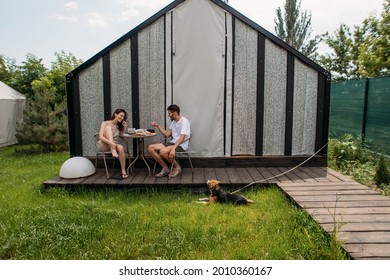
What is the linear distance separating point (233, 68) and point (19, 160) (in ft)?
20.8

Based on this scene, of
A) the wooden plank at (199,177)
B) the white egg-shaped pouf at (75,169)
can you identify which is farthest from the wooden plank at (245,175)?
the white egg-shaped pouf at (75,169)

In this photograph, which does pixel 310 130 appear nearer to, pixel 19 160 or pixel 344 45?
pixel 19 160

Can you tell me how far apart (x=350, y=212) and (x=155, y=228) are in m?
2.20

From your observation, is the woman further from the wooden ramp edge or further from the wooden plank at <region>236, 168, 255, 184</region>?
the wooden ramp edge

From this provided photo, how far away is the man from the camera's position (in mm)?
4887

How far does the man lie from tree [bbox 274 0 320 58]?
22.3 meters

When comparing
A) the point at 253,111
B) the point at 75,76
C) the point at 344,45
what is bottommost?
the point at 253,111

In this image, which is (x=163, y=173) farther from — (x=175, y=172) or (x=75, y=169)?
(x=75, y=169)

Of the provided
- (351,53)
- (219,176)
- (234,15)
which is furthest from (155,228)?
(351,53)

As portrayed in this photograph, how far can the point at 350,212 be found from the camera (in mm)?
3350

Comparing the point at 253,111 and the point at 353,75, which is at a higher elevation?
the point at 353,75

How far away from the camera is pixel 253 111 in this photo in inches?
222
